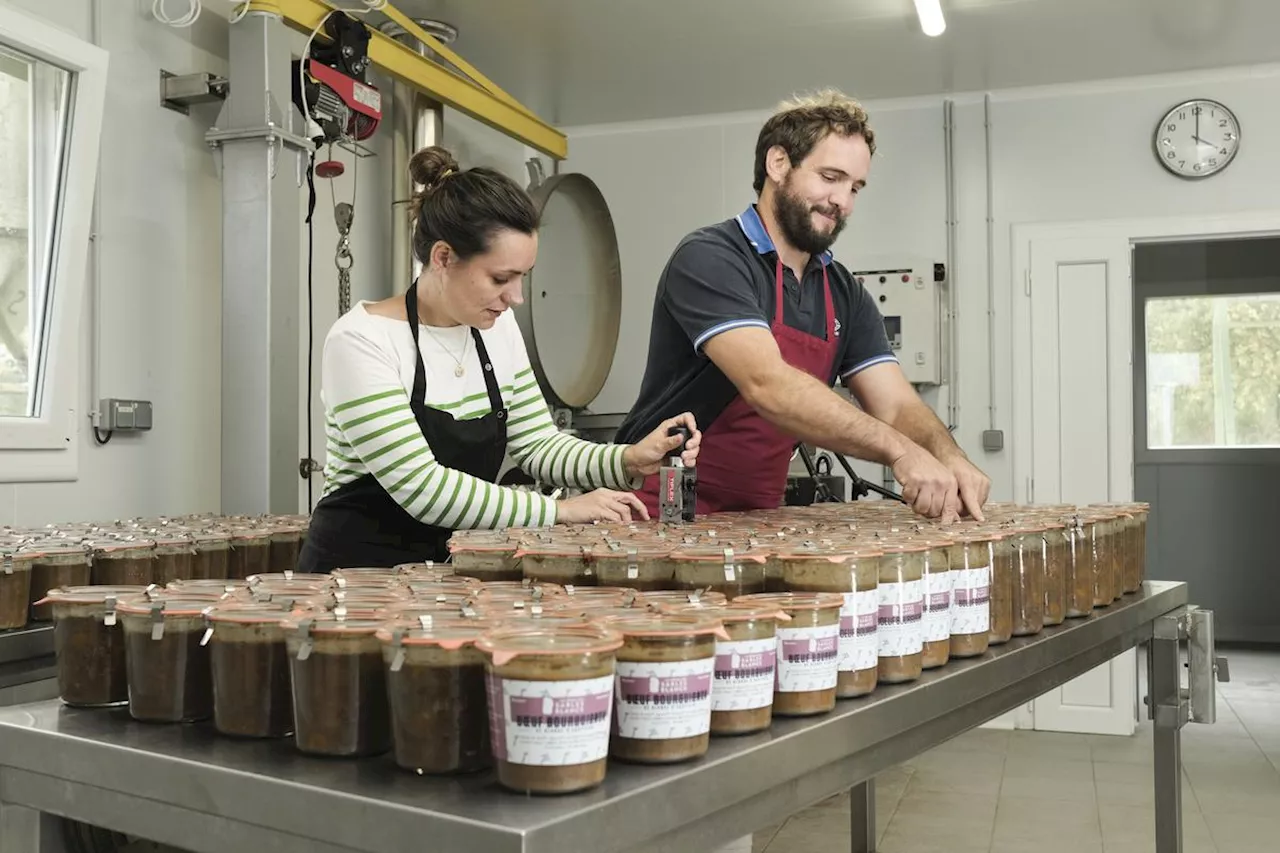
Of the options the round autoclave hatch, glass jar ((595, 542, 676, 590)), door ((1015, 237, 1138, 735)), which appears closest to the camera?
glass jar ((595, 542, 676, 590))

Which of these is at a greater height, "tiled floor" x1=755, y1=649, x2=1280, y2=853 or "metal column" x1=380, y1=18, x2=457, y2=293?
"metal column" x1=380, y1=18, x2=457, y2=293

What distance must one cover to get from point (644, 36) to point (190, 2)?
72.9 inches

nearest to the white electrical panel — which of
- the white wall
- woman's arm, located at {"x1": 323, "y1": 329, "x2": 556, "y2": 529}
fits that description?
the white wall

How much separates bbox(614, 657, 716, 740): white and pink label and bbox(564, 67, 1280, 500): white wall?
484cm

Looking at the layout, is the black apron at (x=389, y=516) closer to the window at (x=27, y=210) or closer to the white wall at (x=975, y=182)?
the window at (x=27, y=210)

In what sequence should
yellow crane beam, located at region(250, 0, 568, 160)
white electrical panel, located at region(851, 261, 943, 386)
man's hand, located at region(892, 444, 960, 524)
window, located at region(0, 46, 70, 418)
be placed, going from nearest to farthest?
1. man's hand, located at region(892, 444, 960, 524)
2. window, located at region(0, 46, 70, 418)
3. yellow crane beam, located at region(250, 0, 568, 160)
4. white electrical panel, located at region(851, 261, 943, 386)

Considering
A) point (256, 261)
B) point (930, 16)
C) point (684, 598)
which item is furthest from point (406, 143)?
point (684, 598)

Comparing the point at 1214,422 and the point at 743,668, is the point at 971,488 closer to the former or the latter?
the point at 743,668

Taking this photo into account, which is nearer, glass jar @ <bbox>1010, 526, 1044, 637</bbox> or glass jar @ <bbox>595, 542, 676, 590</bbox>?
glass jar @ <bbox>595, 542, 676, 590</bbox>

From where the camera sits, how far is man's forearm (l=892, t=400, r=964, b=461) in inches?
95.3

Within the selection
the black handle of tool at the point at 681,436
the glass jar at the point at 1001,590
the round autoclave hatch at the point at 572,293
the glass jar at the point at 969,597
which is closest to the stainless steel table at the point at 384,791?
the glass jar at the point at 969,597

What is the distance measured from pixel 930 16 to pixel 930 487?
2.95 meters

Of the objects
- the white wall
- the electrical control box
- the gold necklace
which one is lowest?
the electrical control box

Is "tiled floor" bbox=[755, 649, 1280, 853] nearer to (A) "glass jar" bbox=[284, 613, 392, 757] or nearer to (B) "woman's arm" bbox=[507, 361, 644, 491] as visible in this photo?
(B) "woman's arm" bbox=[507, 361, 644, 491]
